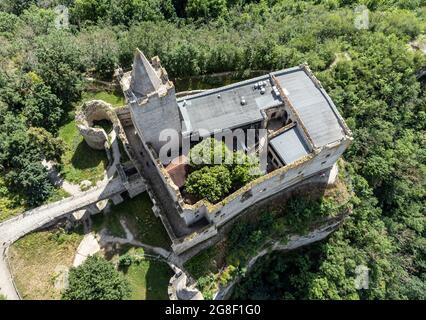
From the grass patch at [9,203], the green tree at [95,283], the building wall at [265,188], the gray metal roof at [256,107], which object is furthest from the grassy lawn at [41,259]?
the gray metal roof at [256,107]

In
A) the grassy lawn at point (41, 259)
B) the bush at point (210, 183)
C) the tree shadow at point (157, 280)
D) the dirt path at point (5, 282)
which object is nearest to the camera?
the bush at point (210, 183)

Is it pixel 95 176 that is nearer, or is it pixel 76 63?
pixel 95 176

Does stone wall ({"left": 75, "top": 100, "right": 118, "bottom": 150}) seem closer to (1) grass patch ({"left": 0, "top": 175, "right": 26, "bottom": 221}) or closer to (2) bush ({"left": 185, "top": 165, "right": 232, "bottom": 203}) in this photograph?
(1) grass patch ({"left": 0, "top": 175, "right": 26, "bottom": 221})

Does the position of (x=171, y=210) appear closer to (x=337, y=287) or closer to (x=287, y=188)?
(x=287, y=188)

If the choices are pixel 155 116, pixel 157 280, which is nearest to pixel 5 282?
pixel 157 280

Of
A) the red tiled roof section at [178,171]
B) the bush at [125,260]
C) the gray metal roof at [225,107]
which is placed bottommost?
the bush at [125,260]

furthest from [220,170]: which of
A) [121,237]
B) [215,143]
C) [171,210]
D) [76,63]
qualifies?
[76,63]

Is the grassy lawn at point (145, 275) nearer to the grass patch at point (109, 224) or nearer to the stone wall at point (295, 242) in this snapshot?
the grass patch at point (109, 224)
